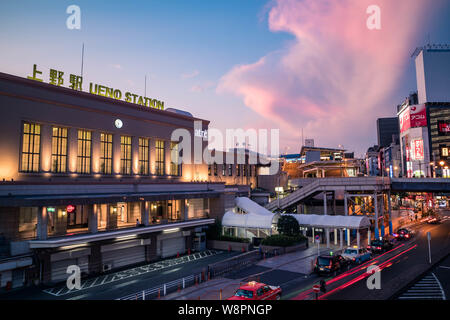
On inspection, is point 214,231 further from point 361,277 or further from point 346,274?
point 361,277

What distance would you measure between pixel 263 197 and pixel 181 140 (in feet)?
108

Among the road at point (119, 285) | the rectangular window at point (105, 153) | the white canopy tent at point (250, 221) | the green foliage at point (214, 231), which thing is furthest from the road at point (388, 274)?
the rectangular window at point (105, 153)

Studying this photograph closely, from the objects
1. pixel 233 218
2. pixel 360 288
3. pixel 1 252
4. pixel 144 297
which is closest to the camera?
pixel 144 297

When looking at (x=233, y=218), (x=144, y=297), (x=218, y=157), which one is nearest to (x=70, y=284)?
(x=144, y=297)

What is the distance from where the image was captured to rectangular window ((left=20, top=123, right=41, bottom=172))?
34.3m

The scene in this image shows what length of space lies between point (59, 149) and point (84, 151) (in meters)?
3.06

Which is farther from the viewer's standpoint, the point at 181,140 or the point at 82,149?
the point at 181,140

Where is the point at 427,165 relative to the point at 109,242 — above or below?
above

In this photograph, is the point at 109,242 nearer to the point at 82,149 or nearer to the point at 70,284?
the point at 70,284

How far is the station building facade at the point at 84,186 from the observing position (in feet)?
99.7

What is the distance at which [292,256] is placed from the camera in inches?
1517

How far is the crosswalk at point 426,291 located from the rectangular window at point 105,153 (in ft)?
114

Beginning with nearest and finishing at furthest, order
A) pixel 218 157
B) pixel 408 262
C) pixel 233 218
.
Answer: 1. pixel 408 262
2. pixel 233 218
3. pixel 218 157

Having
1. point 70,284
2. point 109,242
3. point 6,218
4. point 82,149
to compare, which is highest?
point 82,149
